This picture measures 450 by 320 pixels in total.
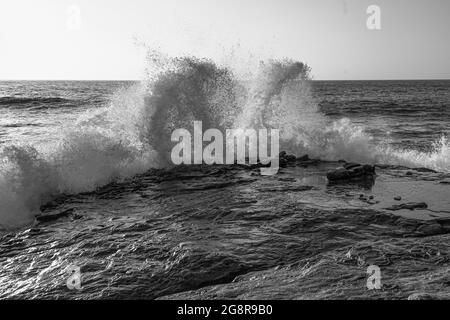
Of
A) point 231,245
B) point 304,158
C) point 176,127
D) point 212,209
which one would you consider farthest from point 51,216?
point 304,158

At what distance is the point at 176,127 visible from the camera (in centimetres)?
1418

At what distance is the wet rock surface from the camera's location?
478 centimetres

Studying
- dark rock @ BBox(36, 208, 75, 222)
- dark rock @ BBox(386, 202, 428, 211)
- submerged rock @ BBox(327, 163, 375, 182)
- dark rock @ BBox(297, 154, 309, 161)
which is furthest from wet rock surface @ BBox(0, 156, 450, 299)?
dark rock @ BBox(297, 154, 309, 161)

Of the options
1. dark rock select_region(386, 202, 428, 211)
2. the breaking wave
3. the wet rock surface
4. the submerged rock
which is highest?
the breaking wave

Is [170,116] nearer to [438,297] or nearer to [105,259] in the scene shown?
A: [105,259]

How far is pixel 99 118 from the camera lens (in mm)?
14297

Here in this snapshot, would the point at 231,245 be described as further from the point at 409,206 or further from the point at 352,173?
the point at 352,173

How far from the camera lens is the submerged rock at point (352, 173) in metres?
10.5

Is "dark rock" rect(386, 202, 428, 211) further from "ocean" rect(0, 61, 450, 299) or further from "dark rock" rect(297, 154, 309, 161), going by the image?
"dark rock" rect(297, 154, 309, 161)

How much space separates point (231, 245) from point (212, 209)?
2.02 m

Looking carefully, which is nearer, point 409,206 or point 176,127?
point 409,206

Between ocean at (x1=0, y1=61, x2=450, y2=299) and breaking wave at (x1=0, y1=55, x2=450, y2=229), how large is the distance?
1.7 inches

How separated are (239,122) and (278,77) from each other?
2392mm
